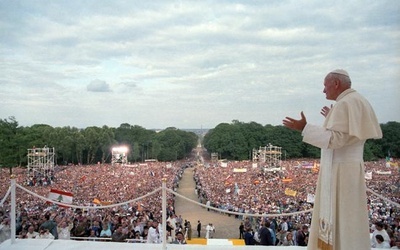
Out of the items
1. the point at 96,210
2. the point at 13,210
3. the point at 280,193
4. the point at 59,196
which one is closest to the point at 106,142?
the point at 280,193

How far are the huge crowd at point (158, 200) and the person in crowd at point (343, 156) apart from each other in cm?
282

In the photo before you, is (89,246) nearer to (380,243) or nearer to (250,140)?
(380,243)

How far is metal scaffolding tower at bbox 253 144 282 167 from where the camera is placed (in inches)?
913

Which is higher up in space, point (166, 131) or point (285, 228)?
point (166, 131)

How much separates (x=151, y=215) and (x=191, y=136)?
2242cm

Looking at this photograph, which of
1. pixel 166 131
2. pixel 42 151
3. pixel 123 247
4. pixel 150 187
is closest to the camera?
pixel 123 247

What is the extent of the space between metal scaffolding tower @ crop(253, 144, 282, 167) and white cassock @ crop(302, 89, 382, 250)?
826 inches

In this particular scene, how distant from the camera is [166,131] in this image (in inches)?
1167

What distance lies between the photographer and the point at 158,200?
12578 mm

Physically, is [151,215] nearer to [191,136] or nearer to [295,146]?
[295,146]

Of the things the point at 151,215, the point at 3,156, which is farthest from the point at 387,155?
the point at 3,156

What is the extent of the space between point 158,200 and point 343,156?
1101 centimetres

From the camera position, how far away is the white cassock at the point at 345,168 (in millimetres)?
2031

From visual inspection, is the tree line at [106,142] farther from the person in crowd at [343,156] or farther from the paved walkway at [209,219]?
the person in crowd at [343,156]
